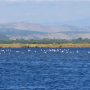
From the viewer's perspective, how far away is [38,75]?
65062 millimetres

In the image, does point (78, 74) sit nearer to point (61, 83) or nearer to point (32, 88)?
point (61, 83)

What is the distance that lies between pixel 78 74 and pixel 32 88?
15326mm

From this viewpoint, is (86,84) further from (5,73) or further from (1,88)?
(5,73)

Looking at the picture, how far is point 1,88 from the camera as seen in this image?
51.5 metres

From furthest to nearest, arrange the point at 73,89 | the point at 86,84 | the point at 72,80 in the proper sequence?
1. the point at 72,80
2. the point at 86,84
3. the point at 73,89

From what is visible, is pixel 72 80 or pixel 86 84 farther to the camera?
pixel 72 80

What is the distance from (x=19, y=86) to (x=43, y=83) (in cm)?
359

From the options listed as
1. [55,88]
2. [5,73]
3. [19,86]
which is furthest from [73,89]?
[5,73]

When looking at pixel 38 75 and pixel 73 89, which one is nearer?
pixel 73 89

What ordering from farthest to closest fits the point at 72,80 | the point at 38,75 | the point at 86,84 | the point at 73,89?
the point at 38,75 < the point at 72,80 < the point at 86,84 < the point at 73,89

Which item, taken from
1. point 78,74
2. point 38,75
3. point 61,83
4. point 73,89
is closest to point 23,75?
point 38,75

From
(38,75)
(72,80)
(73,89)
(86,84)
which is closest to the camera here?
(73,89)

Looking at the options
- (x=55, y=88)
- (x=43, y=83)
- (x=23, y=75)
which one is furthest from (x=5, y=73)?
(x=55, y=88)

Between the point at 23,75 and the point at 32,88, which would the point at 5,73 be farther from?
the point at 32,88
